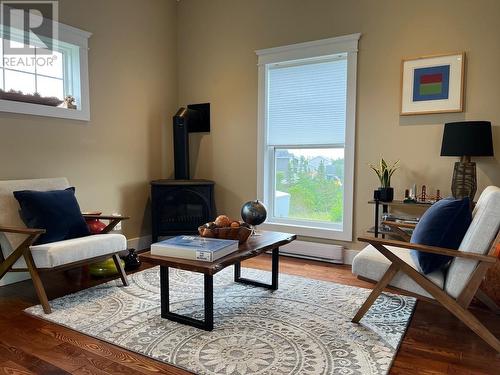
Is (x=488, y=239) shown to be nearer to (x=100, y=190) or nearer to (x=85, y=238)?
(x=85, y=238)

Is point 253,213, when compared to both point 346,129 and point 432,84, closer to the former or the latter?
point 346,129

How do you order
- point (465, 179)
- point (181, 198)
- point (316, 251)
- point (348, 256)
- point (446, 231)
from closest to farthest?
point (446, 231)
point (465, 179)
point (348, 256)
point (316, 251)
point (181, 198)

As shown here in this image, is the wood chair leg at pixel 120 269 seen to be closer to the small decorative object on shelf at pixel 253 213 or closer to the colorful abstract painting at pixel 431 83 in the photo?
the small decorative object on shelf at pixel 253 213

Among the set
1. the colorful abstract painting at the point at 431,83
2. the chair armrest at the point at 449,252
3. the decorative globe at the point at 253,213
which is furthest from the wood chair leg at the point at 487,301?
the colorful abstract painting at the point at 431,83

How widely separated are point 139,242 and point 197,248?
2369 mm

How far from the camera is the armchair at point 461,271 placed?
195 cm

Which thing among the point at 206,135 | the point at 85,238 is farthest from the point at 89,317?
the point at 206,135

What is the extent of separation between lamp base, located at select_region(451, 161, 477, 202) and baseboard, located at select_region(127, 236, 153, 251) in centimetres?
337

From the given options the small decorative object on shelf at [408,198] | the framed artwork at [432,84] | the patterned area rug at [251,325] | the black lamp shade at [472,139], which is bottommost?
the patterned area rug at [251,325]

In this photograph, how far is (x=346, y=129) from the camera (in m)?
3.78

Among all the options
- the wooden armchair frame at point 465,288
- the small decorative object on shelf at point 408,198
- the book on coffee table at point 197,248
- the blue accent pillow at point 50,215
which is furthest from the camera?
the small decorative object on shelf at point 408,198

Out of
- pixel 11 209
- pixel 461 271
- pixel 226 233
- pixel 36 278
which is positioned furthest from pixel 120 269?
pixel 461 271

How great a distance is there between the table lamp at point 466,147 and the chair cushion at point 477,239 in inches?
38.4

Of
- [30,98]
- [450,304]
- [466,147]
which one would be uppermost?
[30,98]
